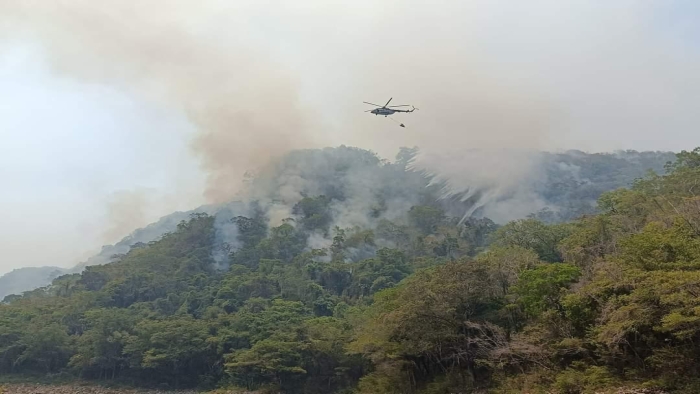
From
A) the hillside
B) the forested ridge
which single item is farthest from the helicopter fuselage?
the hillside

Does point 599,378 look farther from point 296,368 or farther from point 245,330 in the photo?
point 245,330

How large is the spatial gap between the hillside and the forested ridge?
13.7m

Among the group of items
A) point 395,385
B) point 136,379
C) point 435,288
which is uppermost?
point 435,288

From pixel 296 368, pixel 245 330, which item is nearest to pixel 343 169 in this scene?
pixel 245 330

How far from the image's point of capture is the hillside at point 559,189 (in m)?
146

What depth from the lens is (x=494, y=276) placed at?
40.9 meters

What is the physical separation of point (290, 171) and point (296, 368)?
10359 centimetres

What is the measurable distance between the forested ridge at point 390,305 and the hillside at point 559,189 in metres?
13.7

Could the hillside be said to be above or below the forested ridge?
above

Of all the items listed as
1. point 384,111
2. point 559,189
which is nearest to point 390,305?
point 384,111

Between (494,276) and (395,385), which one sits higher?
(494,276)

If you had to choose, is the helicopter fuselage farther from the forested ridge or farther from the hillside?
the hillside

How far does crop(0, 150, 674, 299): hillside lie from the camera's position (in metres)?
146

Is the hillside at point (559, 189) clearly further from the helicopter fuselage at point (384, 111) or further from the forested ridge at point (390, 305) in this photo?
the helicopter fuselage at point (384, 111)
